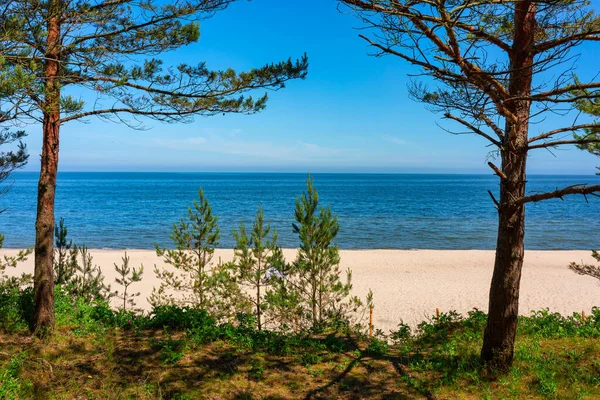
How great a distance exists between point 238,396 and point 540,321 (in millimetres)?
5527

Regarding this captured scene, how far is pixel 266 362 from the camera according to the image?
5.87 meters

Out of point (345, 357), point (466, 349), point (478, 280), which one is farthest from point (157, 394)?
point (478, 280)

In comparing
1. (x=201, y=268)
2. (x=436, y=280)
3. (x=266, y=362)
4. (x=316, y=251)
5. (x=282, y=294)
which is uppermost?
(x=316, y=251)

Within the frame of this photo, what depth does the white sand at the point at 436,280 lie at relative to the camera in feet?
47.6

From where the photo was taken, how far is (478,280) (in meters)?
19.0

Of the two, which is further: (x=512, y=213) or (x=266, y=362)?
(x=266, y=362)

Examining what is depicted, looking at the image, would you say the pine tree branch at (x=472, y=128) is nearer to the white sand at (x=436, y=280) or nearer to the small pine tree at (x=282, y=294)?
the small pine tree at (x=282, y=294)

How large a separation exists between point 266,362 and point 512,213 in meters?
3.98

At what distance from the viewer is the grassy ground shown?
16.3ft

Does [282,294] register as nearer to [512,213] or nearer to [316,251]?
[316,251]

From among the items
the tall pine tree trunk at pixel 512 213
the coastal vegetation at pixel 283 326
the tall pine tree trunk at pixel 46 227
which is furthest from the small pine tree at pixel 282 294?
the tall pine tree trunk at pixel 512 213

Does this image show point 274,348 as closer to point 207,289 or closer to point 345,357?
point 345,357

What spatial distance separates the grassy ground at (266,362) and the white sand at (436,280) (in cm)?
590

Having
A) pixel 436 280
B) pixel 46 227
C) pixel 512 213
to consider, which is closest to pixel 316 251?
pixel 512 213
